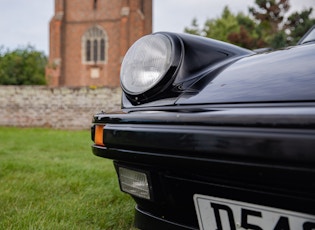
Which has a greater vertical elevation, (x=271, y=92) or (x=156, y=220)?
(x=271, y=92)

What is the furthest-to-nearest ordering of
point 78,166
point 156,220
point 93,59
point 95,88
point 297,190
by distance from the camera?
point 93,59 → point 95,88 → point 78,166 → point 156,220 → point 297,190

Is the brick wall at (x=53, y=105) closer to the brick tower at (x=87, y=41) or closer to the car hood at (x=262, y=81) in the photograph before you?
the car hood at (x=262, y=81)

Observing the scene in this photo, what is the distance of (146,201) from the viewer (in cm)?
105

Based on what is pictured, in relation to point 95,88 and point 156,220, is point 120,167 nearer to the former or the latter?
point 156,220

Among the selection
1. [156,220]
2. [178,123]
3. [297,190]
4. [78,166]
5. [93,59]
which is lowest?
[78,166]

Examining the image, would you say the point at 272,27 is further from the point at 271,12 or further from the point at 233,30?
the point at 233,30

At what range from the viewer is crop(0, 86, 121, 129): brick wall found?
32.8 ft

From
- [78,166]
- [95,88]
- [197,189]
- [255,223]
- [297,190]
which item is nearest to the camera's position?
[297,190]

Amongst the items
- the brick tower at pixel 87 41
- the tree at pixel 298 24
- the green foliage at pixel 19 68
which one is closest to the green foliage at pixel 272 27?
the tree at pixel 298 24

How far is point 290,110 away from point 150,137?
1.17 ft

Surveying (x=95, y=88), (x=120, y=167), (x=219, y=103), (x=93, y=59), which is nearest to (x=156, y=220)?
(x=120, y=167)

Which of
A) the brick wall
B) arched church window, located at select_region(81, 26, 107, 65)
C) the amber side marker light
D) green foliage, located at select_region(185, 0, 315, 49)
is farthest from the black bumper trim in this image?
arched church window, located at select_region(81, 26, 107, 65)

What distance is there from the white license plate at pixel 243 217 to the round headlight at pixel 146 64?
432 mm

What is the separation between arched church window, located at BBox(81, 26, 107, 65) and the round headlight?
77.2ft
